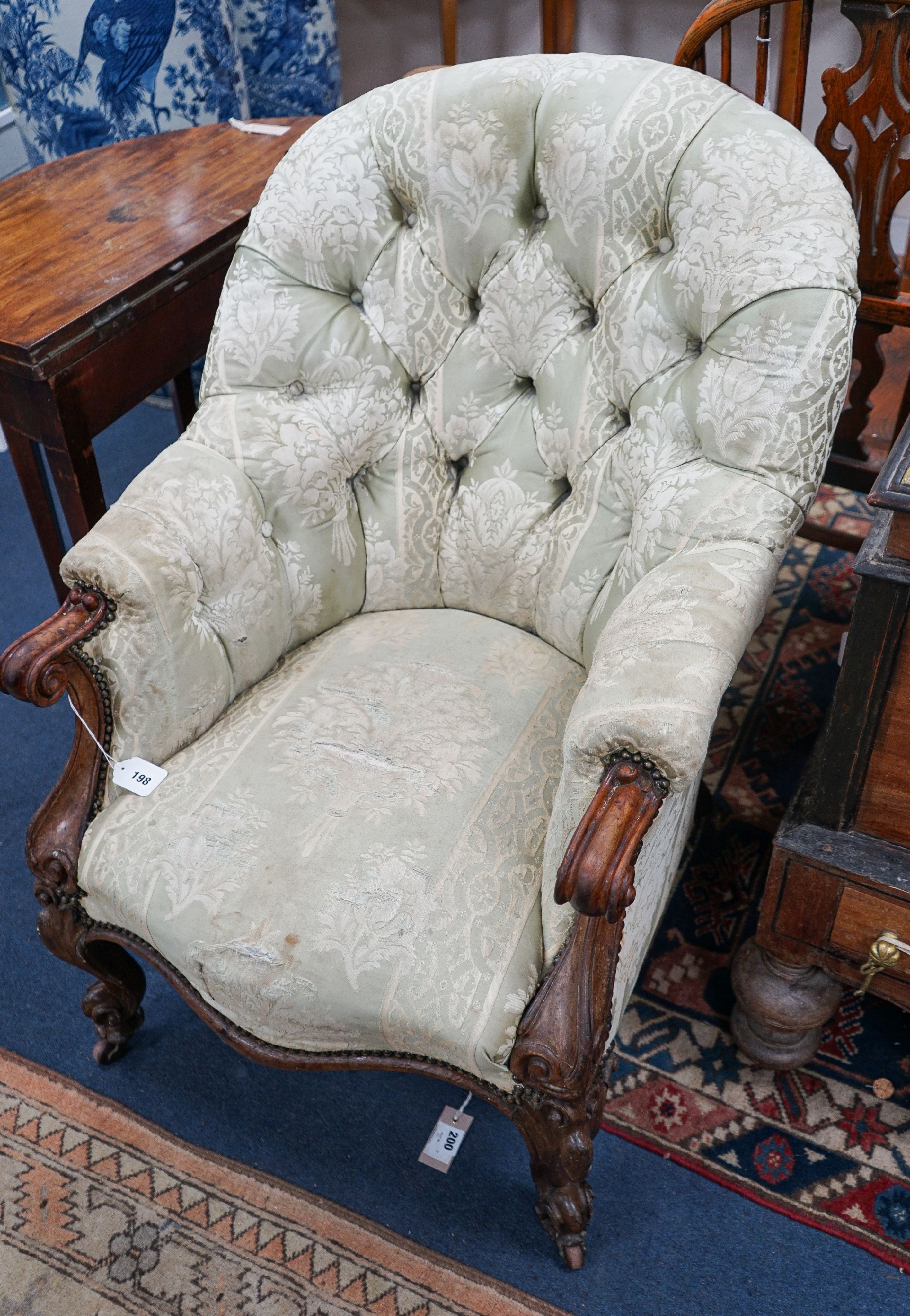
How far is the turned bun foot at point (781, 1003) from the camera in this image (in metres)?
1.26

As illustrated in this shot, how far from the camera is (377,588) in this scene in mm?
1391

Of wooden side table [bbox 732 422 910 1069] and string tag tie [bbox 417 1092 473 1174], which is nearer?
wooden side table [bbox 732 422 910 1069]

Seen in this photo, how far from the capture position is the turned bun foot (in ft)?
4.13

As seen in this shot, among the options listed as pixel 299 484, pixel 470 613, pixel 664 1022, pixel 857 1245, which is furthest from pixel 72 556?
pixel 857 1245

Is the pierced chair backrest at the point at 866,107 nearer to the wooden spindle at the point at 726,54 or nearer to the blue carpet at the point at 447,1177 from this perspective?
the wooden spindle at the point at 726,54

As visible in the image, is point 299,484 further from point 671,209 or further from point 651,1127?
point 651,1127

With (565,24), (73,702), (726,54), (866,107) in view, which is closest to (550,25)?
(565,24)

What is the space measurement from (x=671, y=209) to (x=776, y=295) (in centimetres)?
16

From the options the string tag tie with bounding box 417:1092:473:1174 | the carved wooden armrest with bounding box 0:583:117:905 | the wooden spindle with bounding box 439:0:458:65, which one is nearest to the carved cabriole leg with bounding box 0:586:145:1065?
the carved wooden armrest with bounding box 0:583:117:905

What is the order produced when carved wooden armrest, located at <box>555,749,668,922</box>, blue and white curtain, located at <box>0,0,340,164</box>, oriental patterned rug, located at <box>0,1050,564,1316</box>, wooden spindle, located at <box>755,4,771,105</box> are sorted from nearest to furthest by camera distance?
1. carved wooden armrest, located at <box>555,749,668,922</box>
2. oriental patterned rug, located at <box>0,1050,564,1316</box>
3. wooden spindle, located at <box>755,4,771,105</box>
4. blue and white curtain, located at <box>0,0,340,164</box>

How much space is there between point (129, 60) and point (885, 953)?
1961 millimetres

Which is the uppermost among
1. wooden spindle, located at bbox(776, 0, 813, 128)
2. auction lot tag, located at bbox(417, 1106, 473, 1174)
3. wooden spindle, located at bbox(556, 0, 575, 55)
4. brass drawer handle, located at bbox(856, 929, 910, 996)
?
wooden spindle, located at bbox(776, 0, 813, 128)

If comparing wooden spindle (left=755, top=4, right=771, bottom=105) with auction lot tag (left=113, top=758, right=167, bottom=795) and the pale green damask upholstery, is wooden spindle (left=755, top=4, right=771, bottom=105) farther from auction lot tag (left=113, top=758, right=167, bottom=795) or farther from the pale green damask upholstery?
auction lot tag (left=113, top=758, right=167, bottom=795)

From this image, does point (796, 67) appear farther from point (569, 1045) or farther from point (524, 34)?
point (524, 34)
